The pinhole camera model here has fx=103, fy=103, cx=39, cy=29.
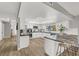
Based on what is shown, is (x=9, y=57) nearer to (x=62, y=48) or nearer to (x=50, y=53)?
(x=50, y=53)

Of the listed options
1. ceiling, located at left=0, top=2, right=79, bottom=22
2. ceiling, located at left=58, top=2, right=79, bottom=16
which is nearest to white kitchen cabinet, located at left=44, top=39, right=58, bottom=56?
ceiling, located at left=0, top=2, right=79, bottom=22

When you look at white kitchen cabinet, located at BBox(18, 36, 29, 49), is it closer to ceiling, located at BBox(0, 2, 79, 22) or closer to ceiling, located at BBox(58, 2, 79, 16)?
ceiling, located at BBox(0, 2, 79, 22)

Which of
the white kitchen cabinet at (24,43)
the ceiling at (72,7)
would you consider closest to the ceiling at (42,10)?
the ceiling at (72,7)

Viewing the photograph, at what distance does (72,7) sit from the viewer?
7.38 feet

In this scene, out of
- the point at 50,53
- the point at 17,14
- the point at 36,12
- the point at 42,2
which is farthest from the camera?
the point at 17,14

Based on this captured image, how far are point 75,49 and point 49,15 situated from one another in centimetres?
99

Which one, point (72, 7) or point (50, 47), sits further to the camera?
point (50, 47)

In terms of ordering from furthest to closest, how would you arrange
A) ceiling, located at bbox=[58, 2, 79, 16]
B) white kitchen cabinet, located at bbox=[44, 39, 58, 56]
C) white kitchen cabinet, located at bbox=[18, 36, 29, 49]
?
white kitchen cabinet, located at bbox=[18, 36, 29, 49], white kitchen cabinet, located at bbox=[44, 39, 58, 56], ceiling, located at bbox=[58, 2, 79, 16]

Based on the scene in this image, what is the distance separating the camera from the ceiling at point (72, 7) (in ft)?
A: 7.21

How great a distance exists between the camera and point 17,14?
141 inches

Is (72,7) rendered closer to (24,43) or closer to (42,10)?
(42,10)

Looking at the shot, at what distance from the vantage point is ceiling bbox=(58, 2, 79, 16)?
2.20 meters

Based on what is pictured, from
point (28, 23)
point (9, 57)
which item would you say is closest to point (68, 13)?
point (28, 23)

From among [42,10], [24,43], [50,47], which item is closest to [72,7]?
[42,10]
